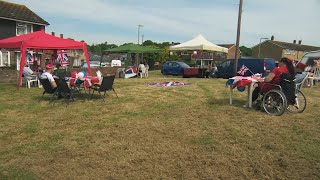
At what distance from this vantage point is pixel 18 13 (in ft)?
95.3

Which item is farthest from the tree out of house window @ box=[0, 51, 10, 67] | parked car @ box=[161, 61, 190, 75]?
house window @ box=[0, 51, 10, 67]

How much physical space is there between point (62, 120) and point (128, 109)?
5.87ft

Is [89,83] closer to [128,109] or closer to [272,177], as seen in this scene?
[128,109]

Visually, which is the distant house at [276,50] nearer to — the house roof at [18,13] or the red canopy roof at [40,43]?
the house roof at [18,13]

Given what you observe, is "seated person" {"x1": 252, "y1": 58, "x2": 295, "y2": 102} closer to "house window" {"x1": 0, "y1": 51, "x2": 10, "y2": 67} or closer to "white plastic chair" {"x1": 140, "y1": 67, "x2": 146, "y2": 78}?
"white plastic chair" {"x1": 140, "y1": 67, "x2": 146, "y2": 78}

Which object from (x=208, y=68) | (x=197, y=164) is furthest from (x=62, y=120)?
(x=208, y=68)

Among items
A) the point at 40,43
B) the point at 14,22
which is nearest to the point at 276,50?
the point at 14,22

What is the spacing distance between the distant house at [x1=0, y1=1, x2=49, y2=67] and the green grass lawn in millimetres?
21521

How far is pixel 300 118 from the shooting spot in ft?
21.7

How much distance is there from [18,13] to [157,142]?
29042mm

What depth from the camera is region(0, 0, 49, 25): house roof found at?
27.2m

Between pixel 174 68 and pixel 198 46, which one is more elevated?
pixel 198 46

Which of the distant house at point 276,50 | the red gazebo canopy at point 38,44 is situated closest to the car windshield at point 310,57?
the red gazebo canopy at point 38,44

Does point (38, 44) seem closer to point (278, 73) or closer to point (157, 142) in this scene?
point (157, 142)
